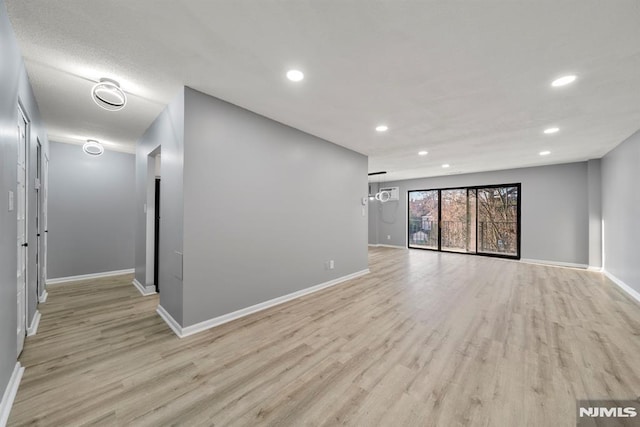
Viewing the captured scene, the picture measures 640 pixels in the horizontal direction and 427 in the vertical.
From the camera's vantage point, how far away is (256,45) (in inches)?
75.3

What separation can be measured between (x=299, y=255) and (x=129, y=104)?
2.97 meters

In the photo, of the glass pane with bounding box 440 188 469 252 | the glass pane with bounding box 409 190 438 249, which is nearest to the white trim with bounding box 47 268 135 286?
the glass pane with bounding box 409 190 438 249

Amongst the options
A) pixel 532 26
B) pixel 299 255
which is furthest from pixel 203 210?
pixel 532 26

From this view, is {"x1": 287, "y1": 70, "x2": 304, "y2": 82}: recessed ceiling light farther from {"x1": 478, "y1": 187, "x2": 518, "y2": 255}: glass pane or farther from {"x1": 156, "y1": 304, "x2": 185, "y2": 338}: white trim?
{"x1": 478, "y1": 187, "x2": 518, "y2": 255}: glass pane

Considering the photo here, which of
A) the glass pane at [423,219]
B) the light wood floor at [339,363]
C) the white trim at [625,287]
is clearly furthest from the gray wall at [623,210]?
the glass pane at [423,219]

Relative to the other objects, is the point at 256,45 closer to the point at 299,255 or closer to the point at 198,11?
the point at 198,11

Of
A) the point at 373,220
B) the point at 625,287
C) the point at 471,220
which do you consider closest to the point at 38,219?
the point at 373,220

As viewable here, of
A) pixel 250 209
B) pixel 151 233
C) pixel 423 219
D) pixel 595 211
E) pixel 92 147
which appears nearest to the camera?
pixel 250 209

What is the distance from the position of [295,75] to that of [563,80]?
2624 millimetres

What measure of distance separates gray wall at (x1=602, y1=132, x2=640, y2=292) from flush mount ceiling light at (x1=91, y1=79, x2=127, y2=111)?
22.9 ft

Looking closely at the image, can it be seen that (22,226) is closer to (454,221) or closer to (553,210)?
(454,221)

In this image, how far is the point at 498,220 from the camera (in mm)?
7188

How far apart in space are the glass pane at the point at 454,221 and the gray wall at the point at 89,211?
29.4 feet

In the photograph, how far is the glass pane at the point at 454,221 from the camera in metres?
7.81
